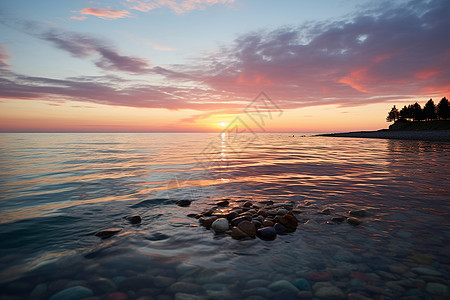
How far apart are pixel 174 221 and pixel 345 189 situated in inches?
311

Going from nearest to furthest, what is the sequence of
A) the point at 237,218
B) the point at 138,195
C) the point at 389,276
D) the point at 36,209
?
1. the point at 389,276
2. the point at 237,218
3. the point at 36,209
4. the point at 138,195

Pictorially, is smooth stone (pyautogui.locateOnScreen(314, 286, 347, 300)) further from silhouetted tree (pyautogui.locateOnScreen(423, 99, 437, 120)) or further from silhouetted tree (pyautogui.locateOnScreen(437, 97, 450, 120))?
silhouetted tree (pyautogui.locateOnScreen(423, 99, 437, 120))

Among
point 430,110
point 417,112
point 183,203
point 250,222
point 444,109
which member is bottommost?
point 183,203

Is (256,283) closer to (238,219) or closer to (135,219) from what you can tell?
(238,219)

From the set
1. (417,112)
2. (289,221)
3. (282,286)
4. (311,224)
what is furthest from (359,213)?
(417,112)

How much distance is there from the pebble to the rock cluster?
2638 mm

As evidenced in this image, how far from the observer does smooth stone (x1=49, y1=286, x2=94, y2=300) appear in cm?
314

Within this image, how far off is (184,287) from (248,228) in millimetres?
2335

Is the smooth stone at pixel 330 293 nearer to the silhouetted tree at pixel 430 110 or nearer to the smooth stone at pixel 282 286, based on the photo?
the smooth stone at pixel 282 286

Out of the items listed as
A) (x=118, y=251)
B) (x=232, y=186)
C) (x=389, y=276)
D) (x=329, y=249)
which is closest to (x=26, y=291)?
(x=118, y=251)

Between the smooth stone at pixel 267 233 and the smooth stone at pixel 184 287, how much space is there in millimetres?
2225

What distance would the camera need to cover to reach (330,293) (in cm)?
320

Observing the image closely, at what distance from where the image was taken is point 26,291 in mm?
3324

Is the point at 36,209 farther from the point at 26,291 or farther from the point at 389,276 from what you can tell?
the point at 389,276
